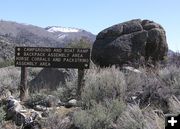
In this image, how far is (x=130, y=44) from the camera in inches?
751

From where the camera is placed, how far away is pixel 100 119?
9.33 metres

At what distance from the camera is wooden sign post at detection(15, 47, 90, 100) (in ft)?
44.9

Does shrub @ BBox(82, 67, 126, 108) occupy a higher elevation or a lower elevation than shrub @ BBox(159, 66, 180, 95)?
lower

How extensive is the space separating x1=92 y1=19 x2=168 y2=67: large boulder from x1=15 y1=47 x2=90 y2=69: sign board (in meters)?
4.68

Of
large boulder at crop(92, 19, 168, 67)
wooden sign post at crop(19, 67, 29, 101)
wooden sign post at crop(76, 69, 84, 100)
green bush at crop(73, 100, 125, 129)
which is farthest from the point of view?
large boulder at crop(92, 19, 168, 67)

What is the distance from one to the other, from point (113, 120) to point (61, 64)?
4.62 metres

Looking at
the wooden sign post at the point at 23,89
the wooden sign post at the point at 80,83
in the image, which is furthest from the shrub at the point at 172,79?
the wooden sign post at the point at 23,89

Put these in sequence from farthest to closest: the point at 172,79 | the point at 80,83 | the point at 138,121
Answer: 1. the point at 80,83
2. the point at 172,79
3. the point at 138,121

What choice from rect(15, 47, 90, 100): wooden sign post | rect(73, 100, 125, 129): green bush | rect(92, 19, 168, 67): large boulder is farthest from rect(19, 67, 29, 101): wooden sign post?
rect(92, 19, 168, 67): large boulder

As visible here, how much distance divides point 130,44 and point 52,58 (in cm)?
597

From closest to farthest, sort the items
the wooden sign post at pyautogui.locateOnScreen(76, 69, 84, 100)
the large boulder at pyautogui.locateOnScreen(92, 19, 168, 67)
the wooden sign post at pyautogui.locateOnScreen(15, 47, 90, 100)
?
the wooden sign post at pyautogui.locateOnScreen(76, 69, 84, 100) → the wooden sign post at pyautogui.locateOnScreen(15, 47, 90, 100) → the large boulder at pyautogui.locateOnScreen(92, 19, 168, 67)

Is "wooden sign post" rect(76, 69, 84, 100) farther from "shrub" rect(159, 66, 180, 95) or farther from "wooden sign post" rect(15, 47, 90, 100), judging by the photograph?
"shrub" rect(159, 66, 180, 95)

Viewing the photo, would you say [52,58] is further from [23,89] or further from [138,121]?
[138,121]

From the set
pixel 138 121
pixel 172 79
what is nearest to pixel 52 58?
pixel 172 79
